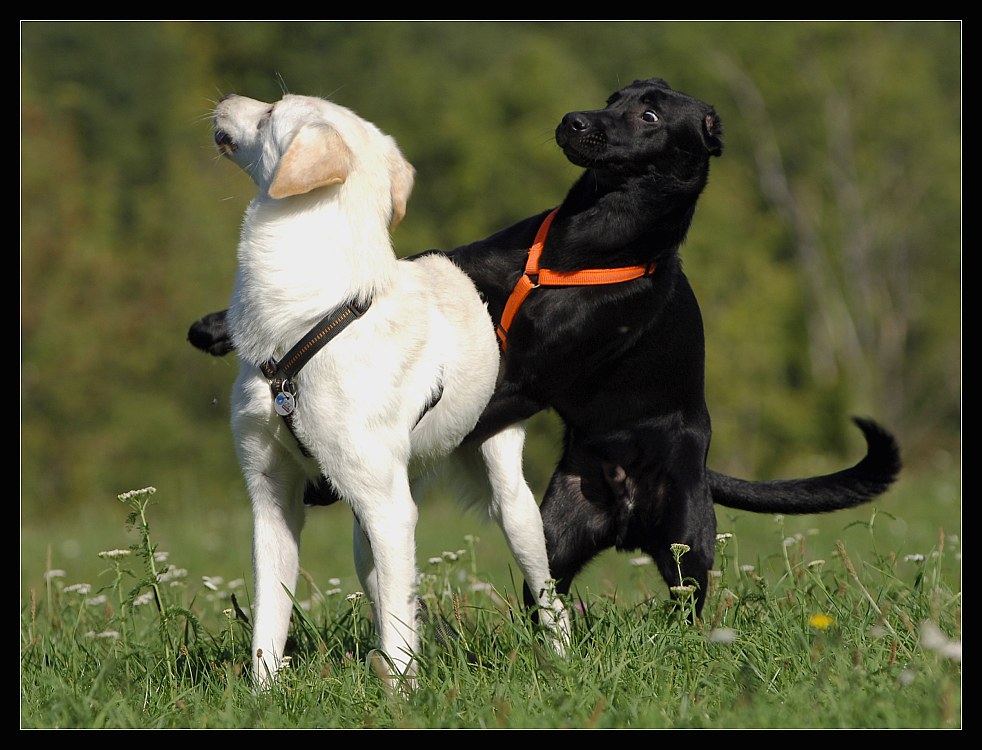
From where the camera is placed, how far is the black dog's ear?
5.42 m

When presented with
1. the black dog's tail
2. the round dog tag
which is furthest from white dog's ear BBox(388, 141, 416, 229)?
the black dog's tail

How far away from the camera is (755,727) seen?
Answer: 11.4 feet

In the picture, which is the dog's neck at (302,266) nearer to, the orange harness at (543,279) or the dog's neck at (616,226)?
the orange harness at (543,279)

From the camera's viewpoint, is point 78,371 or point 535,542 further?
point 78,371

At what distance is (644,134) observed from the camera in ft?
17.2

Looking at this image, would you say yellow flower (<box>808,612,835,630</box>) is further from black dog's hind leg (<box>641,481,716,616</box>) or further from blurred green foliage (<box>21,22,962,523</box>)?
blurred green foliage (<box>21,22,962,523</box>)

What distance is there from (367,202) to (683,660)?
199 cm

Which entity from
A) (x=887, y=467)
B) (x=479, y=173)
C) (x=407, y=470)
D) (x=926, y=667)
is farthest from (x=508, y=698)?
(x=479, y=173)

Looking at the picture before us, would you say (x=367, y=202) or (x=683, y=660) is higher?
(x=367, y=202)

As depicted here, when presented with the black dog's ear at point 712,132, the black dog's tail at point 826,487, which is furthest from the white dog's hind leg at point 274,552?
the black dog's ear at point 712,132

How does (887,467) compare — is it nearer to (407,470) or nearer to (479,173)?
(407,470)

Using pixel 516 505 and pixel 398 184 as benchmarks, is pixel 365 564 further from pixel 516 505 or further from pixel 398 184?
pixel 398 184

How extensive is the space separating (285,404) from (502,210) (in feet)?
86.0

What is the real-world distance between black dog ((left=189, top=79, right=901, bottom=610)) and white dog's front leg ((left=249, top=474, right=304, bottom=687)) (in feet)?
2.71
